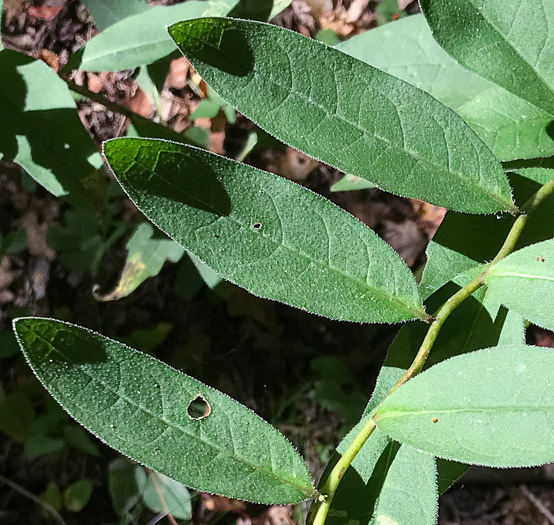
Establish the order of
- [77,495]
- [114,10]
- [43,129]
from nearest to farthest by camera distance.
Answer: [43,129] → [114,10] → [77,495]

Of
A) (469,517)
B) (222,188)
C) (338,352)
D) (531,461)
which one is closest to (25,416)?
(338,352)

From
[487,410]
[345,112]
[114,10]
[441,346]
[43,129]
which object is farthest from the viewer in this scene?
[114,10]

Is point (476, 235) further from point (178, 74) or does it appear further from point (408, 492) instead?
point (178, 74)

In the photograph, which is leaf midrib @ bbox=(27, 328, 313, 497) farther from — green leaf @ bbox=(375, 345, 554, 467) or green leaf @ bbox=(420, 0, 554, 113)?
green leaf @ bbox=(420, 0, 554, 113)

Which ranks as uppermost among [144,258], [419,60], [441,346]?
[419,60]

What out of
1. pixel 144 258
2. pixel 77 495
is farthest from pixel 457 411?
pixel 77 495

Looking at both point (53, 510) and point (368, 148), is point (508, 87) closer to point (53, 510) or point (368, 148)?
point (368, 148)

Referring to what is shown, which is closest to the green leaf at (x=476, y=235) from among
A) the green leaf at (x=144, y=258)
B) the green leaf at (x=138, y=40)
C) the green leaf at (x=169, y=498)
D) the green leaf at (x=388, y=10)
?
the green leaf at (x=138, y=40)
